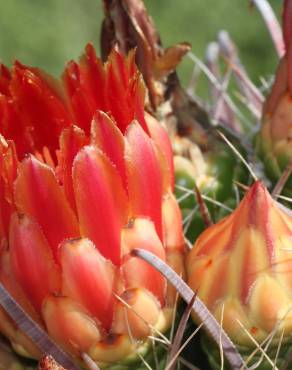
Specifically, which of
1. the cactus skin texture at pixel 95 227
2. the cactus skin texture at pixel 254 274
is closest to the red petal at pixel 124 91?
the cactus skin texture at pixel 95 227

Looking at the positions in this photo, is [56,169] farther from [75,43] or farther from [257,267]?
[75,43]

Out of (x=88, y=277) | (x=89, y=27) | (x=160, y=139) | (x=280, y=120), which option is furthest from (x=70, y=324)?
(x=89, y=27)

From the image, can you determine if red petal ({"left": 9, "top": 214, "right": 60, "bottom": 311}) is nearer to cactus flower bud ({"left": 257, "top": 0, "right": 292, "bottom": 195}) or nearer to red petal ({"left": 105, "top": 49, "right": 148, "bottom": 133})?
red petal ({"left": 105, "top": 49, "right": 148, "bottom": 133})

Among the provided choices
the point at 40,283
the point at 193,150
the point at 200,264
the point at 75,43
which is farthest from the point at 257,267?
the point at 75,43

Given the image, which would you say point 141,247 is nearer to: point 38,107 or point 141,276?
point 141,276

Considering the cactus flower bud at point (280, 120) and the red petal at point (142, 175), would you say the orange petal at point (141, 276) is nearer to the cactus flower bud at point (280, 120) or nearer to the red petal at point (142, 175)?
the red petal at point (142, 175)

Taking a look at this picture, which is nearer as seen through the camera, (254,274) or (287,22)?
(254,274)

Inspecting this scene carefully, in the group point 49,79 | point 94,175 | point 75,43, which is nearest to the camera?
point 94,175
